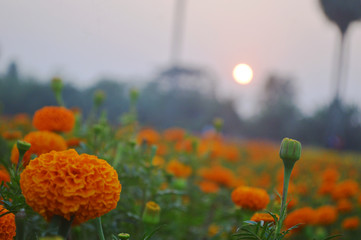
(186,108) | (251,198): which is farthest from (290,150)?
(186,108)

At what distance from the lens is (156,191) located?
1.18 metres

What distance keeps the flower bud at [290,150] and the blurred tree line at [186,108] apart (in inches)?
191

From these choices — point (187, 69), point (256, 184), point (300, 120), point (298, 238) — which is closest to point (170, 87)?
point (187, 69)

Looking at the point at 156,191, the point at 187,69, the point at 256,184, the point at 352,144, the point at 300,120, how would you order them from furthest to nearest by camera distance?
the point at 187,69, the point at 300,120, the point at 352,144, the point at 256,184, the point at 156,191

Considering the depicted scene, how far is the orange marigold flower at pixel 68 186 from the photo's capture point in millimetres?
578

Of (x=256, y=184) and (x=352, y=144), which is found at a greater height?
(x=256, y=184)

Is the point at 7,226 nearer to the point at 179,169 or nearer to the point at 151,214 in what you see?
the point at 151,214

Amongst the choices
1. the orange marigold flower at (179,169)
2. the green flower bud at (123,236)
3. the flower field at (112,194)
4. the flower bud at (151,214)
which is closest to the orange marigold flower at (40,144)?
the flower field at (112,194)

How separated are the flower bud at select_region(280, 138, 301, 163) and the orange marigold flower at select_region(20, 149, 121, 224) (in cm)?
33

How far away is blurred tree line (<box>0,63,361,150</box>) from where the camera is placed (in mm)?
6137

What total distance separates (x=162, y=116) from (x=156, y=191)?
674 centimetres

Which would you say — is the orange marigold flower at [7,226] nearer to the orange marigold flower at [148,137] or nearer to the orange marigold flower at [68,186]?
the orange marigold flower at [68,186]

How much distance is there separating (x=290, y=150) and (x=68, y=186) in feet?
1.39

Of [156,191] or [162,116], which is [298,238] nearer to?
[156,191]
